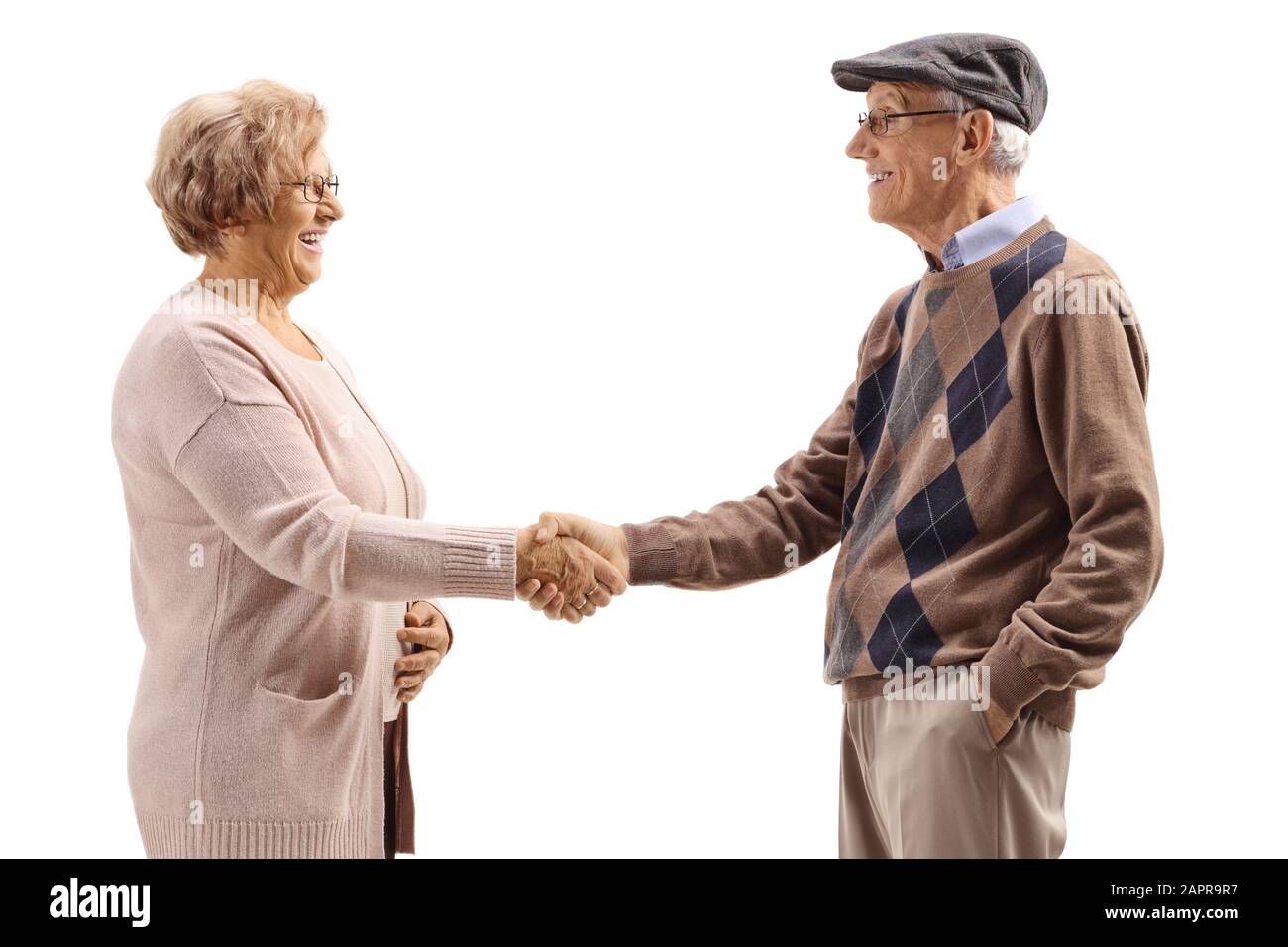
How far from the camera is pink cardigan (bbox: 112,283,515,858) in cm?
233

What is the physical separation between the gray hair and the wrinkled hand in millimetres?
1030

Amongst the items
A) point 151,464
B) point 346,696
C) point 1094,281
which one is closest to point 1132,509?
point 1094,281

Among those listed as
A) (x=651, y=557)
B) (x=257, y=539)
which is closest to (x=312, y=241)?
(x=257, y=539)

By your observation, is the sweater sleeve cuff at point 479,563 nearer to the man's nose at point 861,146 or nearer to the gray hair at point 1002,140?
the man's nose at point 861,146

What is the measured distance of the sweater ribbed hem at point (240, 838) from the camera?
237 cm

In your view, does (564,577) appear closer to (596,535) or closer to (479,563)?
(596,535)

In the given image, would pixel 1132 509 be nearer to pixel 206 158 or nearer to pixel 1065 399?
pixel 1065 399

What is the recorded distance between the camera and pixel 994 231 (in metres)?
2.53

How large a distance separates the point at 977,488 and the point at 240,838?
130cm

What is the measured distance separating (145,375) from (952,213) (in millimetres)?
1376

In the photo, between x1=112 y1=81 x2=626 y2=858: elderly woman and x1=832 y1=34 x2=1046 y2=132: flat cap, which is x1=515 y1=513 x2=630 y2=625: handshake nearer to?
x1=112 y1=81 x2=626 y2=858: elderly woman

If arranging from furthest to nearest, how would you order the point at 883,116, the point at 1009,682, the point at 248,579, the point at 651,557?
the point at 651,557, the point at 883,116, the point at 248,579, the point at 1009,682

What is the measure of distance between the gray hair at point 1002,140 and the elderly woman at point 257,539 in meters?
1.06

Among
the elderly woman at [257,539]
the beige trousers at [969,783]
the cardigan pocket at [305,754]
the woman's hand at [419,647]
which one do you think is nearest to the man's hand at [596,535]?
the woman's hand at [419,647]
